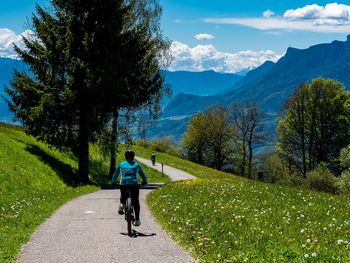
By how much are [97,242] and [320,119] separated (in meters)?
60.2

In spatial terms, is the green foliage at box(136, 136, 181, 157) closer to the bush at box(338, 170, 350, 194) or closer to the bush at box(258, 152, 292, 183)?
the bush at box(258, 152, 292, 183)

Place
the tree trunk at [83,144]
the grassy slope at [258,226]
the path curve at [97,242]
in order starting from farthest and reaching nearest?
the tree trunk at [83,144] → the path curve at [97,242] → the grassy slope at [258,226]

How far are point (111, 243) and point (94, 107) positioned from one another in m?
22.6

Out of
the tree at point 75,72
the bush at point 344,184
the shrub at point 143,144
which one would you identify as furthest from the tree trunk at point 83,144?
the shrub at point 143,144

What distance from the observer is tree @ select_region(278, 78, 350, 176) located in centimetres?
6744

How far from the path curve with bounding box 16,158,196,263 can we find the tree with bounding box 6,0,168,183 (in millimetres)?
15412

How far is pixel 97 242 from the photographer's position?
12.6 m

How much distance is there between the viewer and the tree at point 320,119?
67.4m

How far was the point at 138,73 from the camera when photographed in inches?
1475

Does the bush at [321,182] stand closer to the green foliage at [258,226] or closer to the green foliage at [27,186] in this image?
the green foliage at [27,186]

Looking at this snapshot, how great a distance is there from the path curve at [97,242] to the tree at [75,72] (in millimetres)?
15412

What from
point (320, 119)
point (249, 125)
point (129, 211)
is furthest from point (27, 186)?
point (249, 125)

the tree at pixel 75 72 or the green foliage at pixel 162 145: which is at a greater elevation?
the tree at pixel 75 72

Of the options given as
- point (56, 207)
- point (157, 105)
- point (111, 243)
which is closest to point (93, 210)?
point (56, 207)
